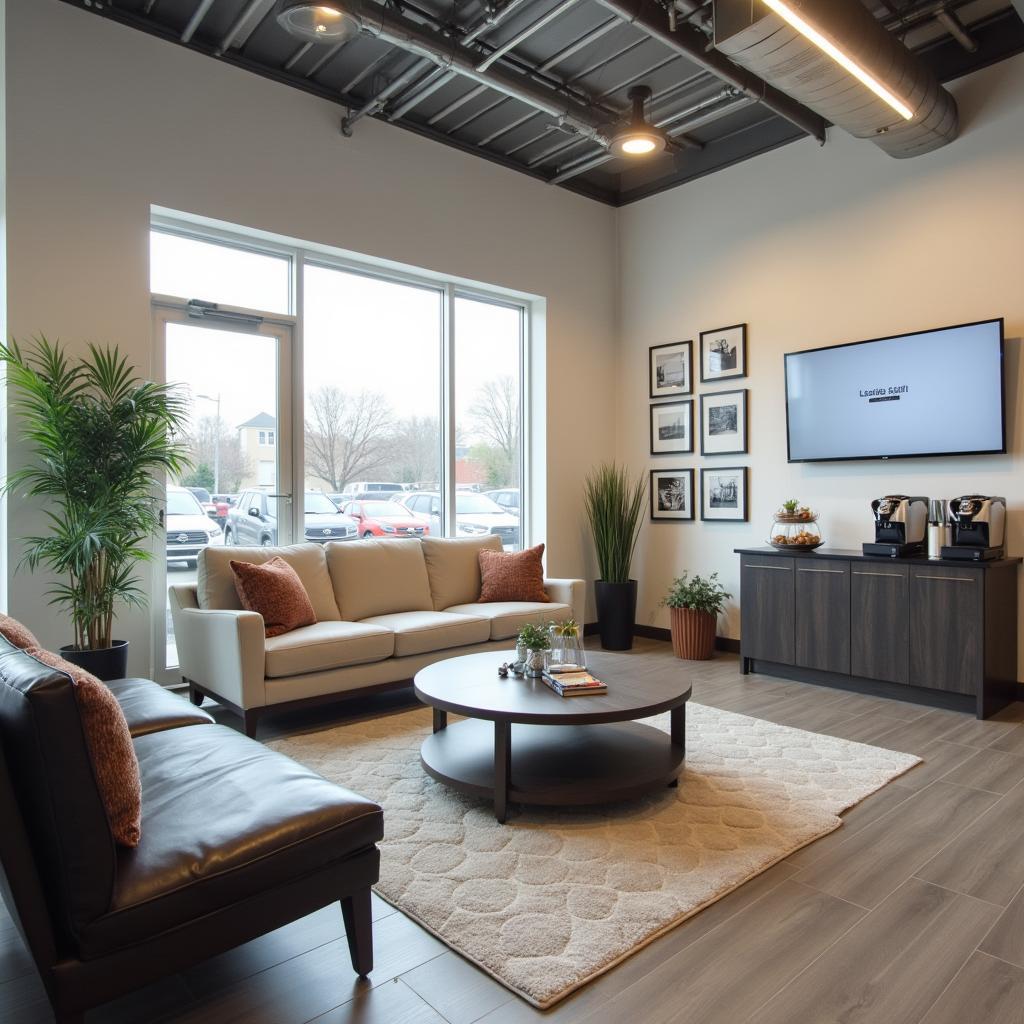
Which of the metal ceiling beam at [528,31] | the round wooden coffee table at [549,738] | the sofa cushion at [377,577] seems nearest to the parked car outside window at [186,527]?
the sofa cushion at [377,577]

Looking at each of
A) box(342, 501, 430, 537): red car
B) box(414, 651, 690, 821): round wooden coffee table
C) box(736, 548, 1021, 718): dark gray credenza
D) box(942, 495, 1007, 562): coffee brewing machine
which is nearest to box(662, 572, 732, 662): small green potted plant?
box(736, 548, 1021, 718): dark gray credenza

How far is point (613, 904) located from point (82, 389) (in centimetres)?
340

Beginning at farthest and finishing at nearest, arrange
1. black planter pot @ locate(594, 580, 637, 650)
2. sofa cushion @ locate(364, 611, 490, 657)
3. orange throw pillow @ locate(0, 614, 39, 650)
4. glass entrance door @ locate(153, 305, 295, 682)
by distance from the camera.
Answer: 1. black planter pot @ locate(594, 580, 637, 650)
2. glass entrance door @ locate(153, 305, 295, 682)
3. sofa cushion @ locate(364, 611, 490, 657)
4. orange throw pillow @ locate(0, 614, 39, 650)

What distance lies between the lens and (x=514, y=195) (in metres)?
5.75

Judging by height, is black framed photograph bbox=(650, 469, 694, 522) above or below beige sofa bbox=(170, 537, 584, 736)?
above

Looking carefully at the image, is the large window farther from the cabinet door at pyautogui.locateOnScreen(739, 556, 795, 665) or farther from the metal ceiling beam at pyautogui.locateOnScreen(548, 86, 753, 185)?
the cabinet door at pyautogui.locateOnScreen(739, 556, 795, 665)

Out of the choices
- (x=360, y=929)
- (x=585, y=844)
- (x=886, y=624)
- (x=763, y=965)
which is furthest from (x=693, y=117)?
(x=360, y=929)

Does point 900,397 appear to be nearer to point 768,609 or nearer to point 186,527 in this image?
point 768,609

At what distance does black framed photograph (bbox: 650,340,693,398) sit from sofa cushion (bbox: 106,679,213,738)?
14.4ft

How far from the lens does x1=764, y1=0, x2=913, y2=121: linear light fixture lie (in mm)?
3084

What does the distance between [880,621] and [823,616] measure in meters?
0.34

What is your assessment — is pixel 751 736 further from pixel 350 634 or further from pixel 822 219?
pixel 822 219

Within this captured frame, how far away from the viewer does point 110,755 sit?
4.85ft

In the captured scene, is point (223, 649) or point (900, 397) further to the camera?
point (900, 397)
